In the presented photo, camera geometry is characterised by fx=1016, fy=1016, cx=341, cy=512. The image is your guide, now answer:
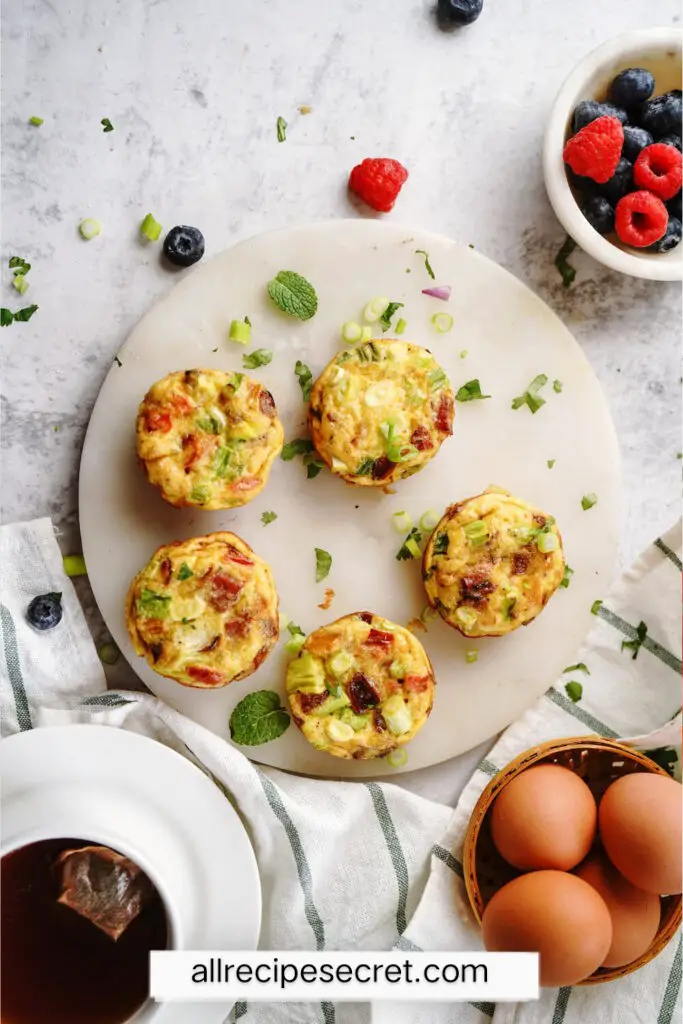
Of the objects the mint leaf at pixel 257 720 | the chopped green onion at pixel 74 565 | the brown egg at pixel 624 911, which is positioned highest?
the chopped green onion at pixel 74 565

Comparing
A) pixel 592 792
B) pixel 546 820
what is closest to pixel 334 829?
pixel 546 820

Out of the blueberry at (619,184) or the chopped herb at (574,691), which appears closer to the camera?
the blueberry at (619,184)

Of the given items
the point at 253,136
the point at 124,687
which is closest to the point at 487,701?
the point at 124,687

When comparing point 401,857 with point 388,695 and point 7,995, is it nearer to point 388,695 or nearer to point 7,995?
point 388,695

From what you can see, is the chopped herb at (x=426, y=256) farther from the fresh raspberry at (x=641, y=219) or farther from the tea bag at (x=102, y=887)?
the tea bag at (x=102, y=887)

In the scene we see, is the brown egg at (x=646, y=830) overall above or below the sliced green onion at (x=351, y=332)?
below

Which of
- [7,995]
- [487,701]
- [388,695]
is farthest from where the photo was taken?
[487,701]

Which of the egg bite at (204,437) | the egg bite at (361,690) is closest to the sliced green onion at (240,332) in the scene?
the egg bite at (204,437)
